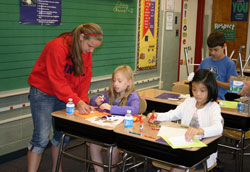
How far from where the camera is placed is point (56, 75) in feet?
8.85

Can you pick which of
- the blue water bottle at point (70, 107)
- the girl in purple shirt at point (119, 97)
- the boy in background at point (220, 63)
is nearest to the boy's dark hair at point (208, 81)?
the girl in purple shirt at point (119, 97)

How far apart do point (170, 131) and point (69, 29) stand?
224 cm

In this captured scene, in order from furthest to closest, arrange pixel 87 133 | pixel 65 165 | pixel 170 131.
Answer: pixel 65 165 → pixel 87 133 → pixel 170 131

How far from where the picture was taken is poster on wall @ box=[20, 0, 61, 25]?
3.60 m

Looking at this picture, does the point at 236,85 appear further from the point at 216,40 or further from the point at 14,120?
the point at 14,120

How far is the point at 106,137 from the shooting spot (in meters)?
2.55

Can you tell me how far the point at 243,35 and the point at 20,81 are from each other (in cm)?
625

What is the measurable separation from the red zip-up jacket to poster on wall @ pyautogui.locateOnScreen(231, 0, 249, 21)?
6422mm

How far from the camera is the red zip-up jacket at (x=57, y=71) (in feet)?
8.84

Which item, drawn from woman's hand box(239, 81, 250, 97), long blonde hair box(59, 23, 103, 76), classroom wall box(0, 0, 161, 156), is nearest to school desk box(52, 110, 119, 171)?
long blonde hair box(59, 23, 103, 76)

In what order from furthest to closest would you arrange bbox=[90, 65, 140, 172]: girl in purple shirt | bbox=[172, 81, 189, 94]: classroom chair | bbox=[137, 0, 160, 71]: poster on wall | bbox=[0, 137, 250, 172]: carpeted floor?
bbox=[137, 0, 160, 71]: poster on wall, bbox=[172, 81, 189, 94]: classroom chair, bbox=[0, 137, 250, 172]: carpeted floor, bbox=[90, 65, 140, 172]: girl in purple shirt

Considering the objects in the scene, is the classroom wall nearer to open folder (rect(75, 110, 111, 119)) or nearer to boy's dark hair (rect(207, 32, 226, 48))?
open folder (rect(75, 110, 111, 119))

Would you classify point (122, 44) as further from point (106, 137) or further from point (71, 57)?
point (106, 137)

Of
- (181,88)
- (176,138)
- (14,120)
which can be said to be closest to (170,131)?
(176,138)
